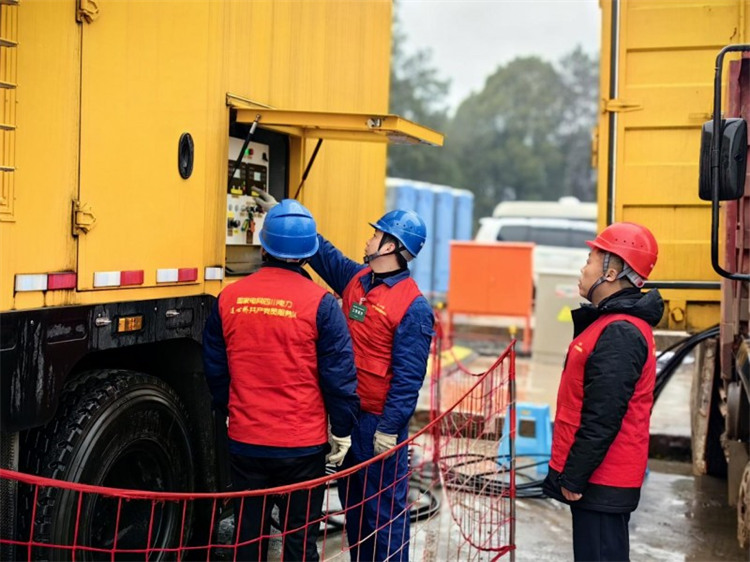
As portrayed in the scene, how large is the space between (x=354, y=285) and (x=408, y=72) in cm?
4764

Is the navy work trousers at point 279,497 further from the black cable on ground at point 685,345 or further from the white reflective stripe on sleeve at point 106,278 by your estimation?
the black cable on ground at point 685,345

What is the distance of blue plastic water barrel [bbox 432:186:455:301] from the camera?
21.5 m

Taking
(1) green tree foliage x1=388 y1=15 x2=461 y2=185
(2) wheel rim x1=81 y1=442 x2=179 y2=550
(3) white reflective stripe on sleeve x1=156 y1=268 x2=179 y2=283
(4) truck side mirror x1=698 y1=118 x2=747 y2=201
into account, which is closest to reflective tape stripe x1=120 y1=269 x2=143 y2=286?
(3) white reflective stripe on sleeve x1=156 y1=268 x2=179 y2=283

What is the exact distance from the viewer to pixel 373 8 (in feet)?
19.8

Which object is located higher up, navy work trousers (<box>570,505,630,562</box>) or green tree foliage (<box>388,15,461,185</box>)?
green tree foliage (<box>388,15,461,185</box>)

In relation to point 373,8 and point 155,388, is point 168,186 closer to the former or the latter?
point 155,388

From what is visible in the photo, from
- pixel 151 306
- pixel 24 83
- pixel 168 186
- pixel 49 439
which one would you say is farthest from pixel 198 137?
pixel 49 439

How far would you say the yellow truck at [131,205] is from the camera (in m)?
3.13

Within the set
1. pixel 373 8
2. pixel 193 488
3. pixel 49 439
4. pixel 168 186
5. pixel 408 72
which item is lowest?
pixel 193 488

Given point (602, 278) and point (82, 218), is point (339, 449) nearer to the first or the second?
point (602, 278)

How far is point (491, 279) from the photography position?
1415 cm

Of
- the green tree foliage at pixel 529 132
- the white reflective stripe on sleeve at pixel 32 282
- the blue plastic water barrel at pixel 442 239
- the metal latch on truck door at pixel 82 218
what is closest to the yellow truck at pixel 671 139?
the metal latch on truck door at pixel 82 218

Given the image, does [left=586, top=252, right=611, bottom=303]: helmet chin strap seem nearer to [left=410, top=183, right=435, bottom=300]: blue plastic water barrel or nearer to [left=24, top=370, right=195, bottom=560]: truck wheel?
[left=24, top=370, right=195, bottom=560]: truck wheel

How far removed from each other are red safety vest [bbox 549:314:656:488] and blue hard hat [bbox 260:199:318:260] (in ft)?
3.89
